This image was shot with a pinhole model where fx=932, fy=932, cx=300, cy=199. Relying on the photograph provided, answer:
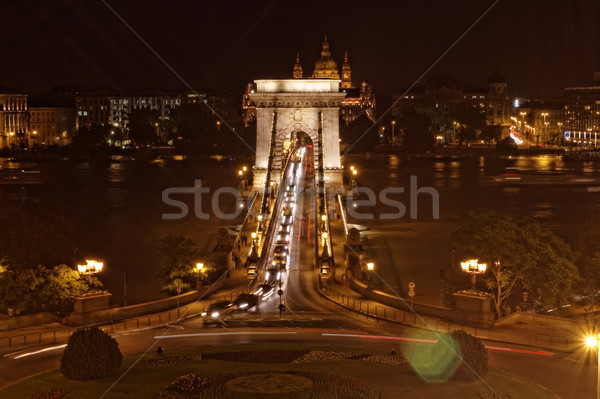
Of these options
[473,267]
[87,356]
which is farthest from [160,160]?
[87,356]

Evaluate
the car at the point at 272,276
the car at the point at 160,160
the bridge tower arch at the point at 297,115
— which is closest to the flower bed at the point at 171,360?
the car at the point at 272,276

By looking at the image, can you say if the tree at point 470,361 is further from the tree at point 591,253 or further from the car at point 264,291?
the car at point 264,291

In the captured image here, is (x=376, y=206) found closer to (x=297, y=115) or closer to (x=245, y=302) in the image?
(x=297, y=115)

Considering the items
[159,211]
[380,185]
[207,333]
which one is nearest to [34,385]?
[207,333]

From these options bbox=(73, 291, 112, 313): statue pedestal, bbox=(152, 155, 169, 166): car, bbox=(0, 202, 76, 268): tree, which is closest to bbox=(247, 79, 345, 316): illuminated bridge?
bbox=(0, 202, 76, 268): tree

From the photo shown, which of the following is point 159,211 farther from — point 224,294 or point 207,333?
point 207,333

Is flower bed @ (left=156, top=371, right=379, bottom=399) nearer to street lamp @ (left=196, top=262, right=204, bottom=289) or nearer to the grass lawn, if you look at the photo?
the grass lawn
